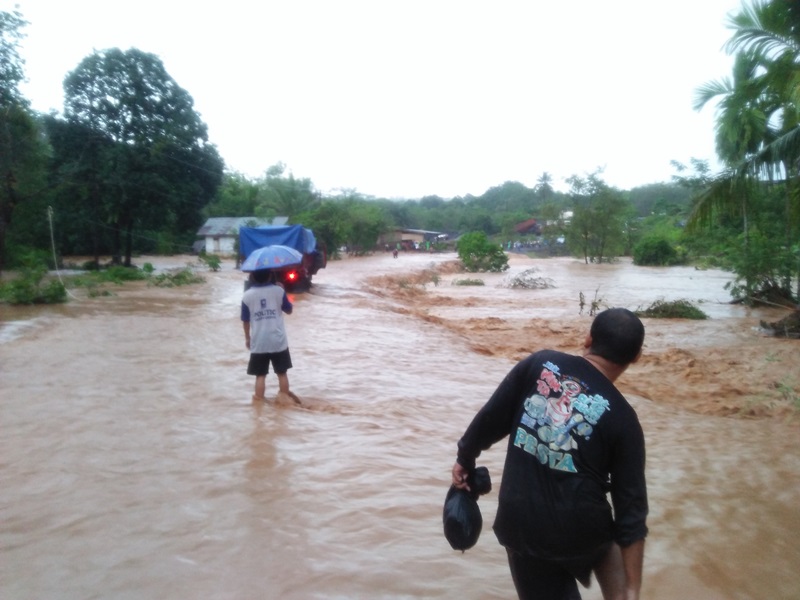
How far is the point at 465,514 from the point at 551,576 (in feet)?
1.27

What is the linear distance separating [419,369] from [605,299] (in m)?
17.1

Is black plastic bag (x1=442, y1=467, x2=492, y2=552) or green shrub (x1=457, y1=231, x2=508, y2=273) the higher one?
black plastic bag (x1=442, y1=467, x2=492, y2=552)

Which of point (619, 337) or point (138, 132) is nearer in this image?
point (619, 337)

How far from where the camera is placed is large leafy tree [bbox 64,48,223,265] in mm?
31609

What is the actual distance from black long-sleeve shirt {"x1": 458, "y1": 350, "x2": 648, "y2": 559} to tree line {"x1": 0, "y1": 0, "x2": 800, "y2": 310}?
33.2 feet

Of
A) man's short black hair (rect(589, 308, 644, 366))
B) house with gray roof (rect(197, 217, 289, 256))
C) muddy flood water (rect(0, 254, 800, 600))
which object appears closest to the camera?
man's short black hair (rect(589, 308, 644, 366))

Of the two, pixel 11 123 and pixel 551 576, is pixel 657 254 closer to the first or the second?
pixel 11 123

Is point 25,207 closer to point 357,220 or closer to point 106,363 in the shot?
point 106,363

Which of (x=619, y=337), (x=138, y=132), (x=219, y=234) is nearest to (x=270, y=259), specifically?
(x=619, y=337)

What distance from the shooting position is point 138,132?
3238cm

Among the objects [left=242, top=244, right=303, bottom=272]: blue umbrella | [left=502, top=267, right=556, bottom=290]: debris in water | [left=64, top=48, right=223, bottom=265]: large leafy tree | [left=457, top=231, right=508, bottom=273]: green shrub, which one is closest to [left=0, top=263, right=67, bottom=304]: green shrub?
[left=242, top=244, right=303, bottom=272]: blue umbrella

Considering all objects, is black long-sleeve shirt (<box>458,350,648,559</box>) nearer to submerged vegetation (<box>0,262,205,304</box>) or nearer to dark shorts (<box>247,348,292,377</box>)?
dark shorts (<box>247,348,292,377</box>)

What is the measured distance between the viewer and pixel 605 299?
2662cm

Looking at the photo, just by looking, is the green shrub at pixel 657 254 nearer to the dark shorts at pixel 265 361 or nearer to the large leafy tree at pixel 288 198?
the large leafy tree at pixel 288 198
